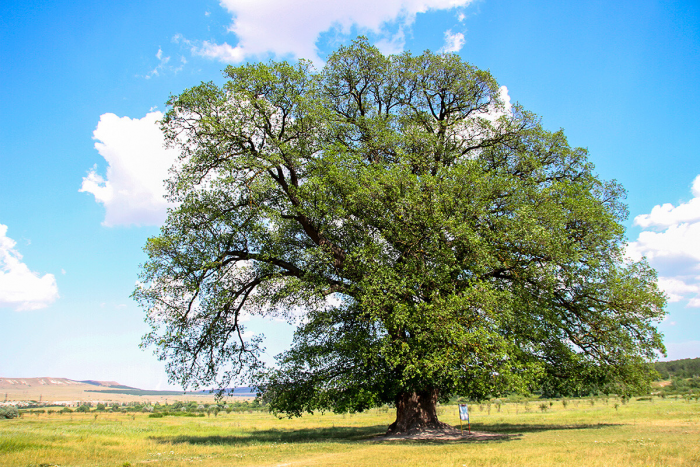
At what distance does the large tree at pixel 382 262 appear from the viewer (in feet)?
59.1

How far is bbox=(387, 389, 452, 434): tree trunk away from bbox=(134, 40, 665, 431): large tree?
0.08 metres

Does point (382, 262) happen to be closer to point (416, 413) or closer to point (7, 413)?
point (416, 413)

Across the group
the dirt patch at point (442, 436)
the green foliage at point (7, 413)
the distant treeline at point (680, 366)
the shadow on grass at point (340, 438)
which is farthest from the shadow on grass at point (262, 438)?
the distant treeline at point (680, 366)

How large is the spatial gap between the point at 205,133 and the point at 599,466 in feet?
65.5

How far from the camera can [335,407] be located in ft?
65.9

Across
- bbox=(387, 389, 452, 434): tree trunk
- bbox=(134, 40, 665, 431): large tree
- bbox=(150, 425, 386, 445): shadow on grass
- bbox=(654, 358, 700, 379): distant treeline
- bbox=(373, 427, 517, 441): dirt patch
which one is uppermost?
bbox=(134, 40, 665, 431): large tree

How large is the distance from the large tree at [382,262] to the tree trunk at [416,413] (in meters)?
0.08

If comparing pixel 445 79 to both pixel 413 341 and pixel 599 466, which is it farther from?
pixel 599 466

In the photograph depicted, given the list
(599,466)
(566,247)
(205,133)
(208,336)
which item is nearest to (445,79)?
(566,247)

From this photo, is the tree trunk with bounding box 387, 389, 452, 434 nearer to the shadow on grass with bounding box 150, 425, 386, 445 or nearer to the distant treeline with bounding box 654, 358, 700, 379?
the shadow on grass with bounding box 150, 425, 386, 445

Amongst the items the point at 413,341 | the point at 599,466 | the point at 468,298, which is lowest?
the point at 599,466

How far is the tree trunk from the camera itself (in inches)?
835

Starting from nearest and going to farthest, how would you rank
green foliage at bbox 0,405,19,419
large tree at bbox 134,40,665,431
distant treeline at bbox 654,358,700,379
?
large tree at bbox 134,40,665,431
green foliage at bbox 0,405,19,419
distant treeline at bbox 654,358,700,379

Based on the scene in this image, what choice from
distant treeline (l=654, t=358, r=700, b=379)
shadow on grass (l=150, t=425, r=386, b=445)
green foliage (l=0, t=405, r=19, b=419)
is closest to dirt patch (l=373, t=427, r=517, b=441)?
shadow on grass (l=150, t=425, r=386, b=445)
